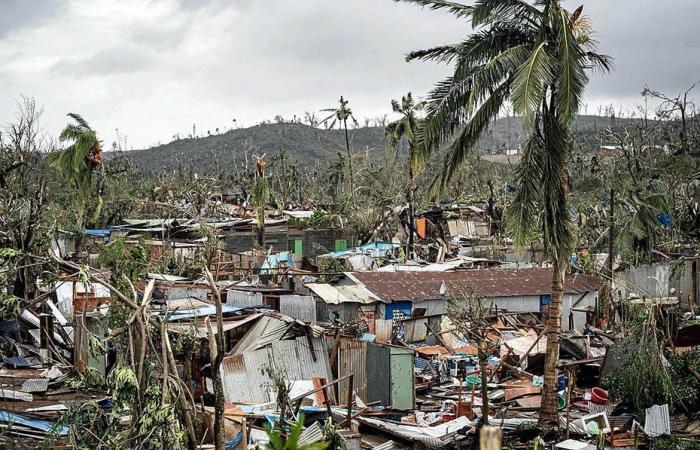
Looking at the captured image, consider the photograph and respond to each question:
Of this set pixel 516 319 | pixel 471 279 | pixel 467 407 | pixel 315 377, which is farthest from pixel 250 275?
pixel 467 407

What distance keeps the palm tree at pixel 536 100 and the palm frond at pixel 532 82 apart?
0.02 meters

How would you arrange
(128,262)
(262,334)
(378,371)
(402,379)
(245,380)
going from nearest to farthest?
(128,262) < (402,379) < (245,380) < (378,371) < (262,334)

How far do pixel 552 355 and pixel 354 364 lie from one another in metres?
4.34

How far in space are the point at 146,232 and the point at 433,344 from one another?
17493mm

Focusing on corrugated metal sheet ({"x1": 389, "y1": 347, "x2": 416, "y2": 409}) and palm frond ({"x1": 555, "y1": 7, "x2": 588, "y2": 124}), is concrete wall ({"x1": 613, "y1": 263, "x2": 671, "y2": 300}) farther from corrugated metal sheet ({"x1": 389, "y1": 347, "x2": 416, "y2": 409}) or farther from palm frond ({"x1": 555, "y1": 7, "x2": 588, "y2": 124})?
palm frond ({"x1": 555, "y1": 7, "x2": 588, "y2": 124})

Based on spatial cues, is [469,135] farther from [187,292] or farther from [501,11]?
[187,292]

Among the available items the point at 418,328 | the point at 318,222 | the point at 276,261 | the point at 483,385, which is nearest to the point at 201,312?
the point at 418,328

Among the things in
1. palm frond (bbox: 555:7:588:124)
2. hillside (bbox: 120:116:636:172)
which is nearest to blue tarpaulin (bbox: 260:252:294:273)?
palm frond (bbox: 555:7:588:124)

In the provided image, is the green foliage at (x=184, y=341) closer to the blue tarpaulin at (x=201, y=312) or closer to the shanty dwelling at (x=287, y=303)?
the blue tarpaulin at (x=201, y=312)

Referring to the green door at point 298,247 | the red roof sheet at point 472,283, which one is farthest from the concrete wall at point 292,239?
the red roof sheet at point 472,283

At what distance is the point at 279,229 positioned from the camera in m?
36.3

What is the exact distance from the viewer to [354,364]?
15305 millimetres

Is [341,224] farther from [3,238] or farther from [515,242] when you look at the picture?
[515,242]

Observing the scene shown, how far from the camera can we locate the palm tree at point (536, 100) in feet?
37.3
